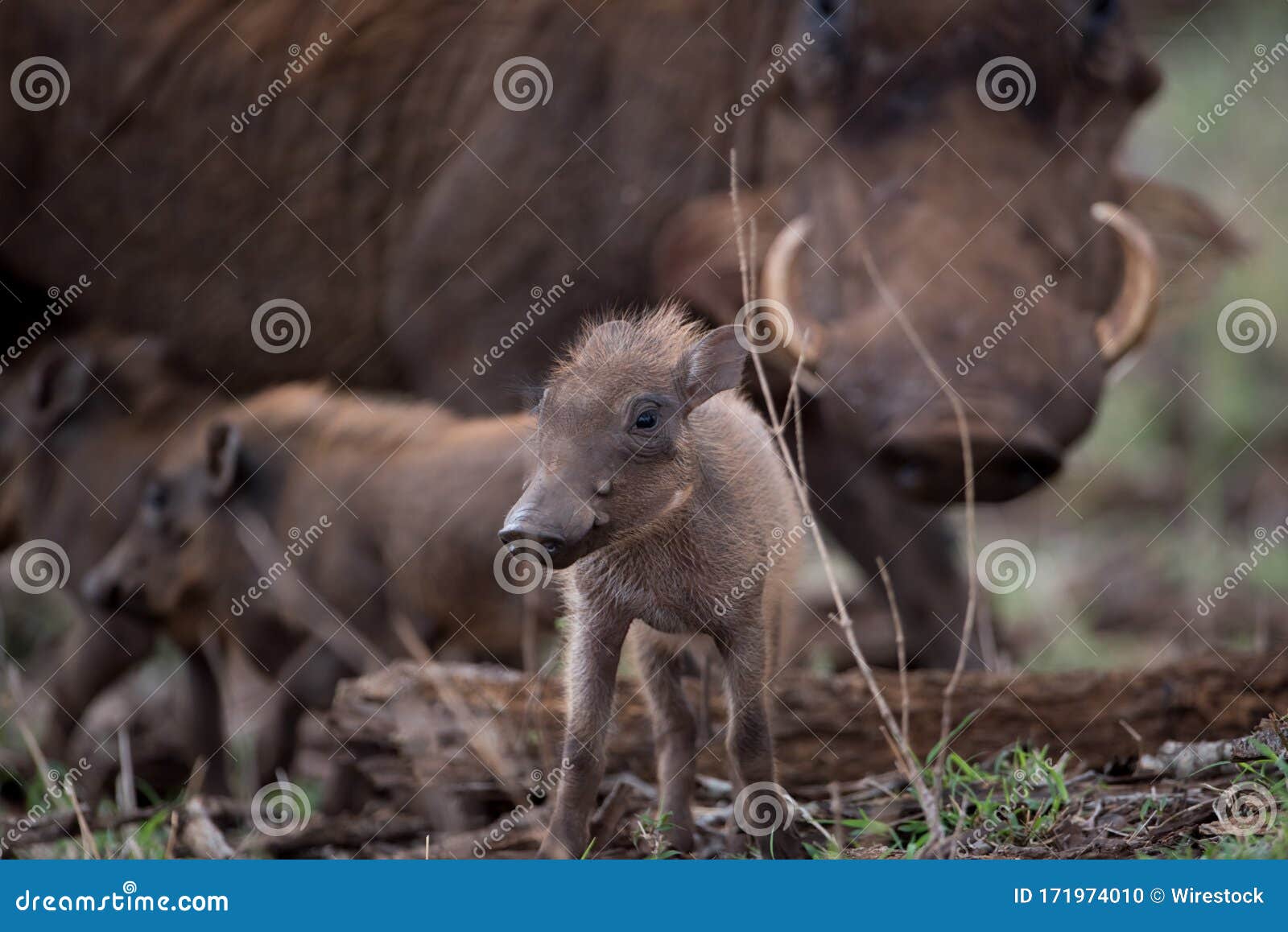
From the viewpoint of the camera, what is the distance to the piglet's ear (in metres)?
2.13

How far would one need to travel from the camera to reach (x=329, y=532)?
16.5ft

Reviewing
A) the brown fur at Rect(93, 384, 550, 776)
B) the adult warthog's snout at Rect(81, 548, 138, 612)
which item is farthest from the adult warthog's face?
the adult warthog's snout at Rect(81, 548, 138, 612)

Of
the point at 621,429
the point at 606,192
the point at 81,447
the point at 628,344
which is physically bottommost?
the point at 81,447

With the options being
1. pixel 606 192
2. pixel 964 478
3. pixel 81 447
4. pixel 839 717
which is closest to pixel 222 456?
pixel 81 447

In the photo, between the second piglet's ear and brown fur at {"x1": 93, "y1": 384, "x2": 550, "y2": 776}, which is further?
the second piglet's ear

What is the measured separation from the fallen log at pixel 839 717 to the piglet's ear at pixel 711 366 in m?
1.39

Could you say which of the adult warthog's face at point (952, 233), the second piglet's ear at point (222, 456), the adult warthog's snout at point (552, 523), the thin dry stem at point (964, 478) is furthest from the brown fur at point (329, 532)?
the adult warthog's snout at point (552, 523)

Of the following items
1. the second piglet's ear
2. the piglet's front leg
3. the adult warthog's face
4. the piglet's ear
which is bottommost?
the piglet's front leg

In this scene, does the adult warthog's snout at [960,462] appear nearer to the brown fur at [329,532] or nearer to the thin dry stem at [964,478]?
the thin dry stem at [964,478]

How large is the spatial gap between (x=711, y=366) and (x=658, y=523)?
0.76 feet

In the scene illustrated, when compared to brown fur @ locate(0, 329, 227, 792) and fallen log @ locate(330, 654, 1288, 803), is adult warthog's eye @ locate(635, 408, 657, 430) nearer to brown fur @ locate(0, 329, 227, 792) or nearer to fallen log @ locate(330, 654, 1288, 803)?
fallen log @ locate(330, 654, 1288, 803)

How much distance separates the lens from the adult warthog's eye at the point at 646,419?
212 cm

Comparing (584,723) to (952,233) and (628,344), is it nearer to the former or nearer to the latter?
(628,344)

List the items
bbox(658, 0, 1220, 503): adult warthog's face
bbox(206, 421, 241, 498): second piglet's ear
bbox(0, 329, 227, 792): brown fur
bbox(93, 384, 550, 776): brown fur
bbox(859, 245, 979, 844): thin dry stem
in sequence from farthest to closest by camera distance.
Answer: bbox(0, 329, 227, 792): brown fur < bbox(206, 421, 241, 498): second piglet's ear < bbox(93, 384, 550, 776): brown fur < bbox(658, 0, 1220, 503): adult warthog's face < bbox(859, 245, 979, 844): thin dry stem
